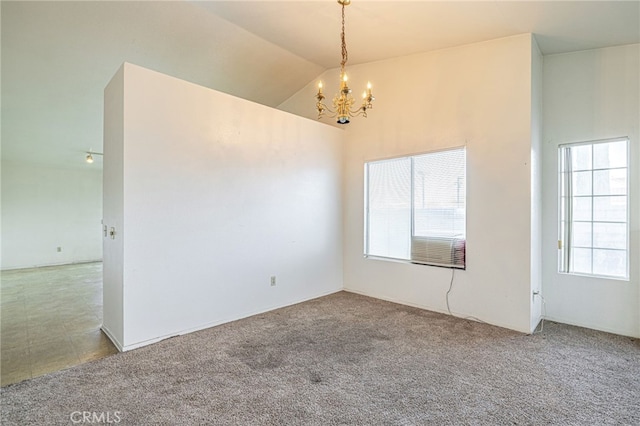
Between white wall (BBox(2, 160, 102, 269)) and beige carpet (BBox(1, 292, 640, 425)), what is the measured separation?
6422 millimetres

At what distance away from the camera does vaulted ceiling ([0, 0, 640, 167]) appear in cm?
316

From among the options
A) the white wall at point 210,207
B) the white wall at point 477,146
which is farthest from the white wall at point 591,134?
the white wall at point 210,207

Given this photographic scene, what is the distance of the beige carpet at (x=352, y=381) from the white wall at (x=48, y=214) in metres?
6.42

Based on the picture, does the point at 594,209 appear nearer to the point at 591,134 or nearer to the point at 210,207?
the point at 591,134

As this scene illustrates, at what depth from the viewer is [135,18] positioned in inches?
137

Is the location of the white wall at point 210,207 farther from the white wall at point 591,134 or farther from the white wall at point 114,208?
the white wall at point 591,134

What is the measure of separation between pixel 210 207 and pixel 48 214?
6881 millimetres

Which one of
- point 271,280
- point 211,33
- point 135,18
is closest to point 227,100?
point 211,33

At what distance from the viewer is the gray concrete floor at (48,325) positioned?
276 centimetres

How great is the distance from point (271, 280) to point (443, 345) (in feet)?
7.28

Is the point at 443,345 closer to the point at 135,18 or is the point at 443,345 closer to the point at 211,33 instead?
the point at 211,33

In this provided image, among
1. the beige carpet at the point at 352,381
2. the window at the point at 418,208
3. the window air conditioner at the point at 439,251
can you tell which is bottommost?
the beige carpet at the point at 352,381

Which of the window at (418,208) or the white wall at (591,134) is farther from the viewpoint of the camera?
the window at (418,208)

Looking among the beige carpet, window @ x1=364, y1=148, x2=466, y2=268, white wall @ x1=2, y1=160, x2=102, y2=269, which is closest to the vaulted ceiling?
window @ x1=364, y1=148, x2=466, y2=268
